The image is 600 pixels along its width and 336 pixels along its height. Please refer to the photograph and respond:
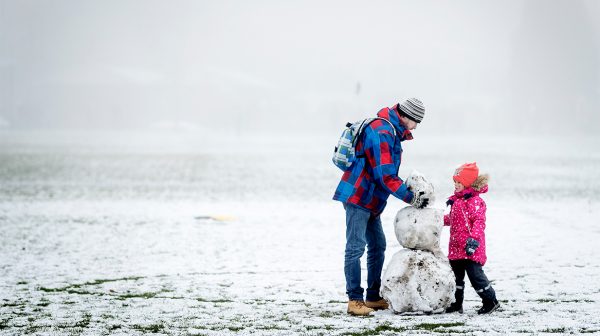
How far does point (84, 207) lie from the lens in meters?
17.8

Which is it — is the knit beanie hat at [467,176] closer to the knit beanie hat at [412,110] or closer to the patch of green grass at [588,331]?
the knit beanie hat at [412,110]

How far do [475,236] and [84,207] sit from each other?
13.5m

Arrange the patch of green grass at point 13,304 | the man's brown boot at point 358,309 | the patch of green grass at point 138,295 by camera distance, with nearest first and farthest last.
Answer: the man's brown boot at point 358,309, the patch of green grass at point 13,304, the patch of green grass at point 138,295

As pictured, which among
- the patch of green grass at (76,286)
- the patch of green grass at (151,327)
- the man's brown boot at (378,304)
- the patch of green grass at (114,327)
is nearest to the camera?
the patch of green grass at (151,327)

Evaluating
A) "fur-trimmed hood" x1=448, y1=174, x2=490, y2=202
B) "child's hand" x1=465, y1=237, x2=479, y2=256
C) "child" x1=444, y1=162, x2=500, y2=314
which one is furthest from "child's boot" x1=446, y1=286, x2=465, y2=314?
"fur-trimmed hood" x1=448, y1=174, x2=490, y2=202

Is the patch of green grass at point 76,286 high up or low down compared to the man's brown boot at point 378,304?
down

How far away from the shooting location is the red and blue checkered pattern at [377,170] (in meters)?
6.14

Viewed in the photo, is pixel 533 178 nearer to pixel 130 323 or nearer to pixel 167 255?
pixel 167 255

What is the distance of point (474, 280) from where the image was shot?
6230 millimetres

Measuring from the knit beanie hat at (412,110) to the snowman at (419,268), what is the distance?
51 cm

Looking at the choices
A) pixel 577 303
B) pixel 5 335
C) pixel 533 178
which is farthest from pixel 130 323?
pixel 533 178

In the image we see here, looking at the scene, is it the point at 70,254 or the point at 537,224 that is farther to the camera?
the point at 537,224

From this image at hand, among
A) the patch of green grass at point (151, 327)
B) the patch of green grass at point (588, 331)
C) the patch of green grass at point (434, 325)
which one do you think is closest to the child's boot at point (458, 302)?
the patch of green grass at point (434, 325)

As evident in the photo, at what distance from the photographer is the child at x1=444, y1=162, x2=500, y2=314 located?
6199mm
